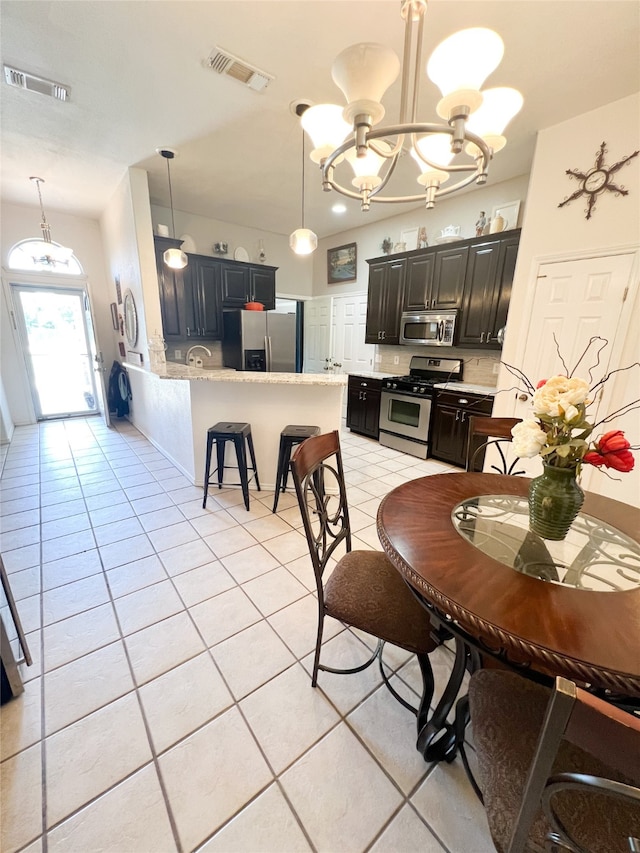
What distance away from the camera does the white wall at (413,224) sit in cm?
365

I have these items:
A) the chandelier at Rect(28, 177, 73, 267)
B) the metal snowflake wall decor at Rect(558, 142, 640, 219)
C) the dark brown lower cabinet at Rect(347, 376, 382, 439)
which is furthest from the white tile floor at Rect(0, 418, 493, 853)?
the chandelier at Rect(28, 177, 73, 267)

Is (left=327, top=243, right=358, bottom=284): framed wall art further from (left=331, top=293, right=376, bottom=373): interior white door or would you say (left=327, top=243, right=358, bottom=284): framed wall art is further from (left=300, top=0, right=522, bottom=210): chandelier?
(left=300, top=0, right=522, bottom=210): chandelier

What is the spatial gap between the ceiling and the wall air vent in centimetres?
5

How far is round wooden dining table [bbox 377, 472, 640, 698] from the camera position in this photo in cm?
74

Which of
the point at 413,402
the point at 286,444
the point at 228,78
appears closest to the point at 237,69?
the point at 228,78

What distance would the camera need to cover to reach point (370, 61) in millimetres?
1040

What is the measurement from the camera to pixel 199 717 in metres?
1.31

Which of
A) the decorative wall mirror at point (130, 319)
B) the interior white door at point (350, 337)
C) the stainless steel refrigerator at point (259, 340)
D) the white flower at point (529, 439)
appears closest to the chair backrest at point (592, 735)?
the white flower at point (529, 439)

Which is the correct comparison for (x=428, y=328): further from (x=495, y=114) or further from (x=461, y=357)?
(x=495, y=114)

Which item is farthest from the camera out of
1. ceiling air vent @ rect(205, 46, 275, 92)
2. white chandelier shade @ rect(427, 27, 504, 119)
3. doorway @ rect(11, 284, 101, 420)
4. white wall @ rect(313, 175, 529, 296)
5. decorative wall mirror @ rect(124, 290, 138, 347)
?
doorway @ rect(11, 284, 101, 420)

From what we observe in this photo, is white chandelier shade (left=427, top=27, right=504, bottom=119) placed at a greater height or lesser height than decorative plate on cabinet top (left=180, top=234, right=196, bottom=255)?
lesser

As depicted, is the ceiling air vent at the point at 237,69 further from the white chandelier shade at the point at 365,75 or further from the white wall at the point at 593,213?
the white wall at the point at 593,213

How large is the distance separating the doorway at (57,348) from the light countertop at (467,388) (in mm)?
4998

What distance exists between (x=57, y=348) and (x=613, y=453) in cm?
699
